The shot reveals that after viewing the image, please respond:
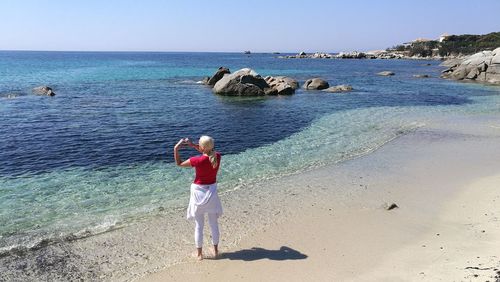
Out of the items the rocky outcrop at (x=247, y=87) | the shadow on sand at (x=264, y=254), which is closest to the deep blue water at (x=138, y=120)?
the rocky outcrop at (x=247, y=87)

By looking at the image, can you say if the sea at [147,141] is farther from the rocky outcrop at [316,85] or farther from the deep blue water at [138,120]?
the rocky outcrop at [316,85]

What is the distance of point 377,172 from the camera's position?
14977 millimetres

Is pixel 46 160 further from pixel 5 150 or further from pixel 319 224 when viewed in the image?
pixel 319 224

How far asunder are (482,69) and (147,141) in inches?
1942

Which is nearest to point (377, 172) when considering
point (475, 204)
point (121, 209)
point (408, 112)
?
point (475, 204)

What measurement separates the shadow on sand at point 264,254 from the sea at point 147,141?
3.24 m

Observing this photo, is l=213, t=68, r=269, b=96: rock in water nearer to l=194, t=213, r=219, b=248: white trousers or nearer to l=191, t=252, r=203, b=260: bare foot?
l=191, t=252, r=203, b=260: bare foot

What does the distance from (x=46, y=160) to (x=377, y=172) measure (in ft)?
41.0

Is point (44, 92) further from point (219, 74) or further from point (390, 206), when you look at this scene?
point (390, 206)

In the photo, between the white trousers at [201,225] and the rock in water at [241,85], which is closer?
the white trousers at [201,225]

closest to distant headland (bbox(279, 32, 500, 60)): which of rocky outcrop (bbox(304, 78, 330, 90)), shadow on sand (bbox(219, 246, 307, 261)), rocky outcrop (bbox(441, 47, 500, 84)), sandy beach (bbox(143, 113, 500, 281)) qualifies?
rocky outcrop (bbox(441, 47, 500, 84))

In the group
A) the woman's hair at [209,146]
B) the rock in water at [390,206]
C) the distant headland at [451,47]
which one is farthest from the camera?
the distant headland at [451,47]

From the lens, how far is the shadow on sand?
856 centimetres

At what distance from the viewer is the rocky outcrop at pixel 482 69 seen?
174ft
